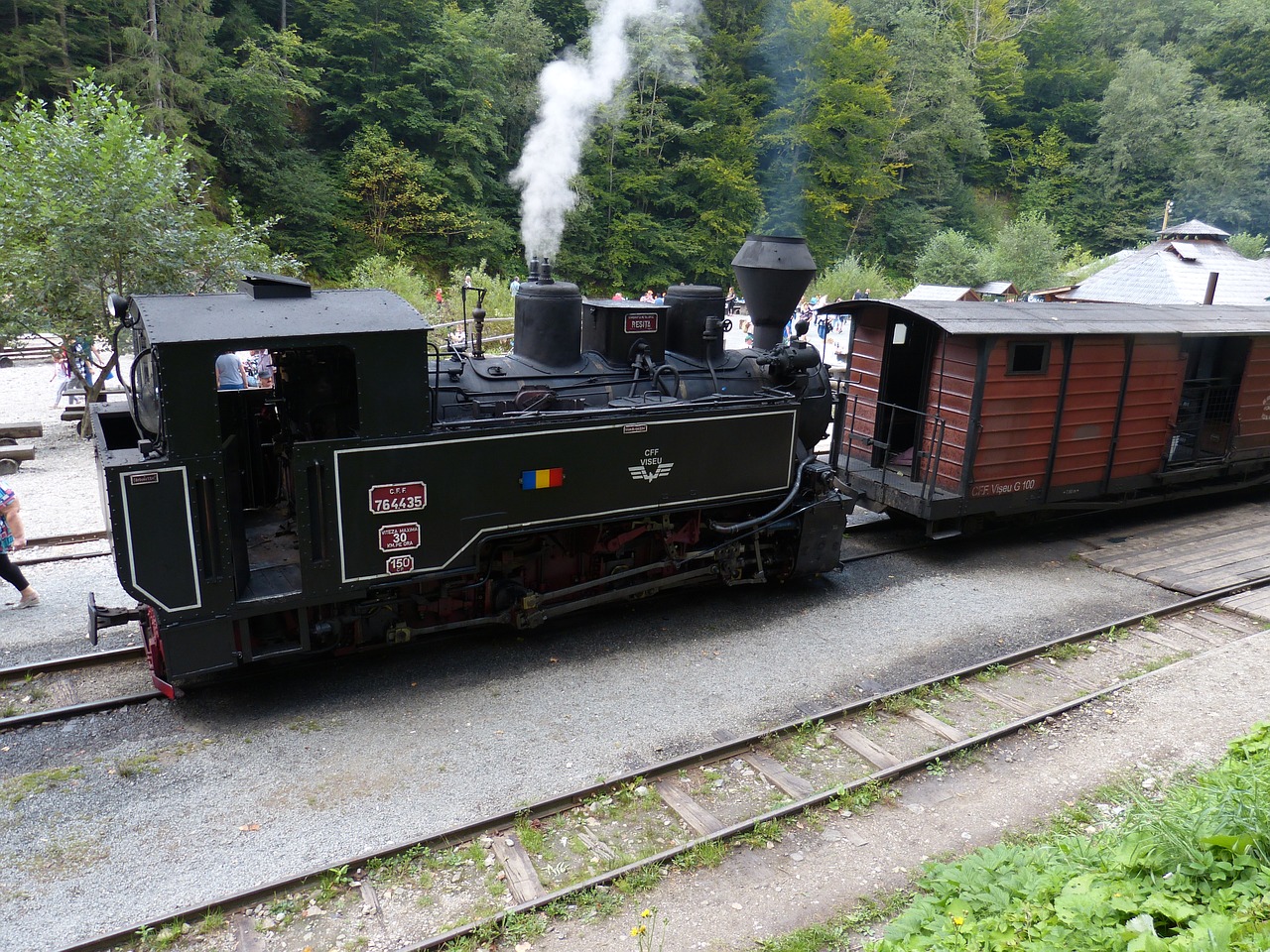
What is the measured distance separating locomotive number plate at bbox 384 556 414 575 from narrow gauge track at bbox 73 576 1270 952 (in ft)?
6.39

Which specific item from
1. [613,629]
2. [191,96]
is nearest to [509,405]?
[613,629]

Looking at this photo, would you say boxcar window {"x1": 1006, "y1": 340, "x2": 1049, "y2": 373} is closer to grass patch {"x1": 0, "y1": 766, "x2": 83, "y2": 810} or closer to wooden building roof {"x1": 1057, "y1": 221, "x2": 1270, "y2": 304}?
grass patch {"x1": 0, "y1": 766, "x2": 83, "y2": 810}

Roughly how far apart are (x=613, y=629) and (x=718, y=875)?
10.4ft

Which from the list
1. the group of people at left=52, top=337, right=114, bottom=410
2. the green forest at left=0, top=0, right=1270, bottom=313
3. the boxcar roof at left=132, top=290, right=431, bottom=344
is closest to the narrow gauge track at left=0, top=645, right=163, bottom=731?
the boxcar roof at left=132, top=290, right=431, bottom=344

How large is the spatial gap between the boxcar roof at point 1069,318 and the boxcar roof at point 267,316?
5702 millimetres

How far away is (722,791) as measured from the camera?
545cm

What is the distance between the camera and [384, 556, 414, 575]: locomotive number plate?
6.05 metres

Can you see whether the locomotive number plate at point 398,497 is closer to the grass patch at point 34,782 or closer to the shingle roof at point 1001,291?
the grass patch at point 34,782

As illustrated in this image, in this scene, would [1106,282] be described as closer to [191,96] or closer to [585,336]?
[585,336]

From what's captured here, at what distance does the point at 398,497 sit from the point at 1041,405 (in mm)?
7334

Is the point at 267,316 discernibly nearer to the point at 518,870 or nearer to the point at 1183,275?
the point at 518,870

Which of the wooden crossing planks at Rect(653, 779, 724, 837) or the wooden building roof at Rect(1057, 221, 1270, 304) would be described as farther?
the wooden building roof at Rect(1057, 221, 1270, 304)

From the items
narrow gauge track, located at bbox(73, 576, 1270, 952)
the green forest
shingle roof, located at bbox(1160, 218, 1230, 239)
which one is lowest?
narrow gauge track, located at bbox(73, 576, 1270, 952)

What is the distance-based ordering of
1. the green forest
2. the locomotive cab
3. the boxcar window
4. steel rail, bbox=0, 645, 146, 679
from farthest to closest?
the green forest < the boxcar window < steel rail, bbox=0, 645, 146, 679 < the locomotive cab
